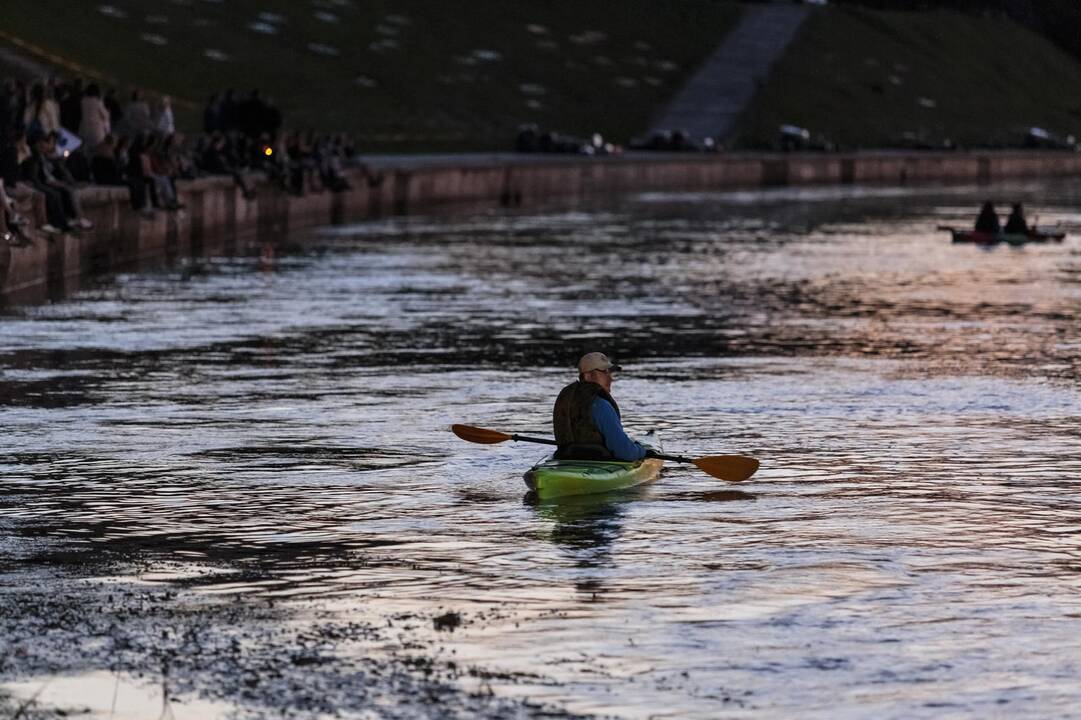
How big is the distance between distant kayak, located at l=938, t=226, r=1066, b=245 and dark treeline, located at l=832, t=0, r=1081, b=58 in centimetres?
12936

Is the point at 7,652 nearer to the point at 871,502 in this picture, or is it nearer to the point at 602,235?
the point at 871,502

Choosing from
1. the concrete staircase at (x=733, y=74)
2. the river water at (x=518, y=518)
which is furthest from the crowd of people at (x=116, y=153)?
the concrete staircase at (x=733, y=74)

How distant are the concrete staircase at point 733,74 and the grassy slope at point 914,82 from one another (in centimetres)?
92

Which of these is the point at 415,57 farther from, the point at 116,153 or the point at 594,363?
the point at 594,363

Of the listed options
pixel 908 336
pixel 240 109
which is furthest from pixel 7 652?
pixel 240 109

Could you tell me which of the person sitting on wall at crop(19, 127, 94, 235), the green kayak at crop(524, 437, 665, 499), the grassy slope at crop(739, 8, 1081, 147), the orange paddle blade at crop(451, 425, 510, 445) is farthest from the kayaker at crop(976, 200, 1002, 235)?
the grassy slope at crop(739, 8, 1081, 147)

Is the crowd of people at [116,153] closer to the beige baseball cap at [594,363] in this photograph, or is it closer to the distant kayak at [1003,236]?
the distant kayak at [1003,236]

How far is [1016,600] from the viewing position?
12.5 metres

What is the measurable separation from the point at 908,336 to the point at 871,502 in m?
14.4

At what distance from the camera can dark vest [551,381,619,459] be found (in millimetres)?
15969

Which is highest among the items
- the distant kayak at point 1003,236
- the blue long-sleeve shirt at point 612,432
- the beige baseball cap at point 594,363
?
the beige baseball cap at point 594,363

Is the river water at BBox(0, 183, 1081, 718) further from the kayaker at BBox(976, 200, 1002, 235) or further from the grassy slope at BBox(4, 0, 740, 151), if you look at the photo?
the grassy slope at BBox(4, 0, 740, 151)

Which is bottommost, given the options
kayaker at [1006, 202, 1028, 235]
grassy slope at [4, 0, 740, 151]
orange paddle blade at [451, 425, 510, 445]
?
kayaker at [1006, 202, 1028, 235]

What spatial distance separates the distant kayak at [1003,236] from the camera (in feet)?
177
